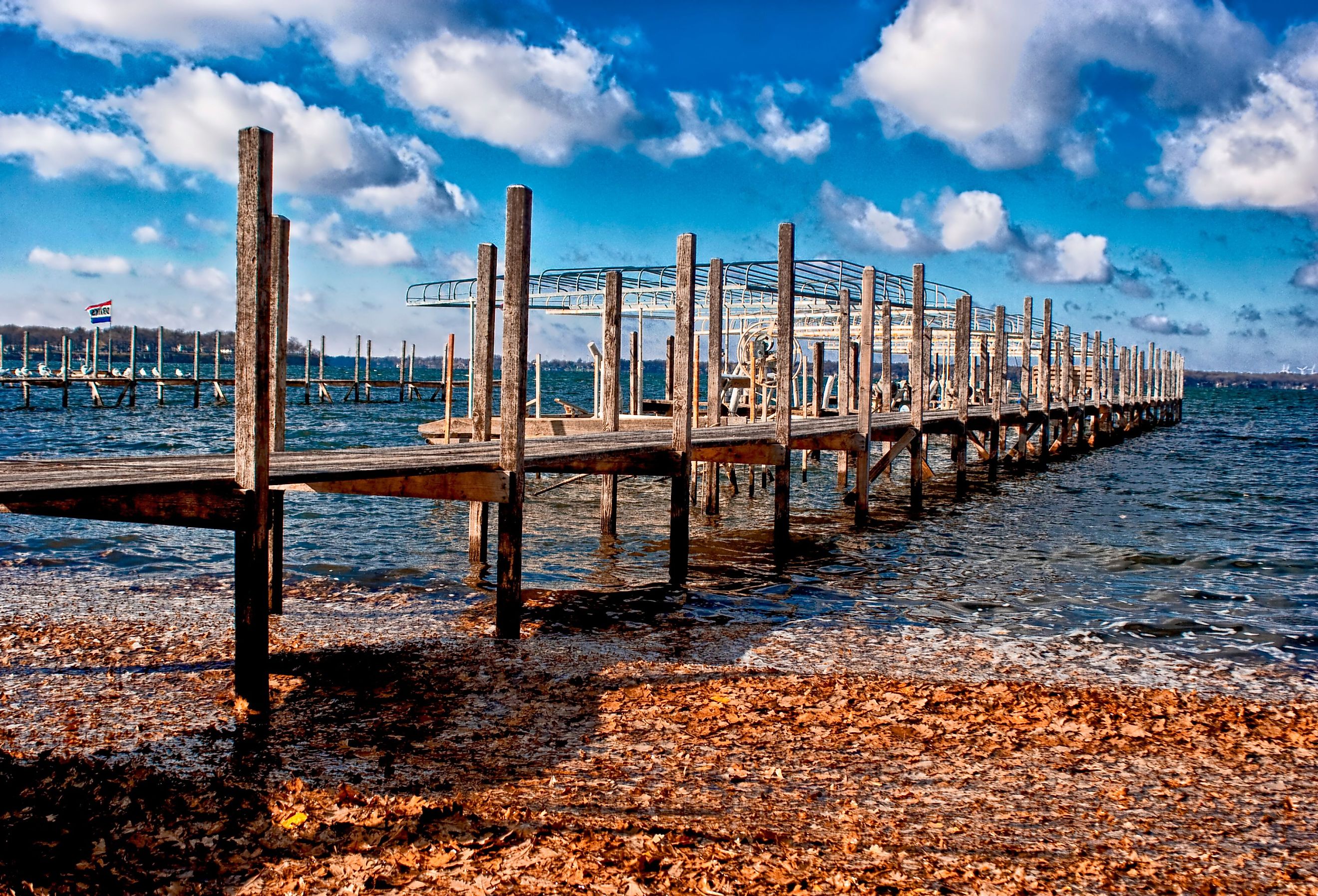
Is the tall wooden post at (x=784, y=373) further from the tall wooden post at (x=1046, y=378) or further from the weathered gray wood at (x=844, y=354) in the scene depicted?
the tall wooden post at (x=1046, y=378)

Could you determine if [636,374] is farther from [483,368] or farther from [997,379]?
[483,368]

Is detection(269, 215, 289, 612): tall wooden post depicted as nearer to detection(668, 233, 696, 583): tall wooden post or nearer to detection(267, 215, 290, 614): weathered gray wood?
detection(267, 215, 290, 614): weathered gray wood

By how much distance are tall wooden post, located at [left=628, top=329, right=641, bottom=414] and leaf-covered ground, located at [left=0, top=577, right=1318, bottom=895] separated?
11.3 m

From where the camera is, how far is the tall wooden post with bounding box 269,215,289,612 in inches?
339

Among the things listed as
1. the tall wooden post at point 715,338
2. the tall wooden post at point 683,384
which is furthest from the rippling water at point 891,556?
the tall wooden post at point 715,338

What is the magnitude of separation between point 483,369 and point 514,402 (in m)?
1.46

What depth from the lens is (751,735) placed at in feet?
19.1

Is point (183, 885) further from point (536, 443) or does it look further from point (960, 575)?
point (960, 575)

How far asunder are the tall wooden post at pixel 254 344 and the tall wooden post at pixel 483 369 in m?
2.56

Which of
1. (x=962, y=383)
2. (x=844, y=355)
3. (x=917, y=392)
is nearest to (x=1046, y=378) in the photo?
(x=962, y=383)

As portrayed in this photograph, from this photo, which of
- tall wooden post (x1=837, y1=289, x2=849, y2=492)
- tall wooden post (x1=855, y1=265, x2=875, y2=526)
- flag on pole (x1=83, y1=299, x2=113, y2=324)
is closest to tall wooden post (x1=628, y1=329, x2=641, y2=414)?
tall wooden post (x1=837, y1=289, x2=849, y2=492)

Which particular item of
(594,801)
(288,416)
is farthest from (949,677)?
(288,416)

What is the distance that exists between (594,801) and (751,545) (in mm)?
9442

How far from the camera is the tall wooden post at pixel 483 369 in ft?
28.2
